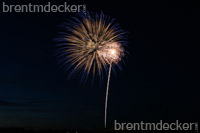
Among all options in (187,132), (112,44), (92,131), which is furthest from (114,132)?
(112,44)

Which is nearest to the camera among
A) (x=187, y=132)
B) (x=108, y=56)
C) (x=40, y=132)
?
(x=187, y=132)

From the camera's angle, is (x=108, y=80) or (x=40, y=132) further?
(x=108, y=80)

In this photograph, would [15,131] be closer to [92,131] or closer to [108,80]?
[92,131]

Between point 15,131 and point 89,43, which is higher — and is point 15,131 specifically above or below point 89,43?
below

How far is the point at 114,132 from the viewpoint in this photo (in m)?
47.5

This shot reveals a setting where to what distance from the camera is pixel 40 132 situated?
49.9 m

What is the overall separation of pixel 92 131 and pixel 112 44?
1358cm

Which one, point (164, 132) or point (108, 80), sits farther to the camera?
point (108, 80)

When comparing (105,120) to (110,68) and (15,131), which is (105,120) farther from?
(15,131)

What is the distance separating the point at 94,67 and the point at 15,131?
576 inches

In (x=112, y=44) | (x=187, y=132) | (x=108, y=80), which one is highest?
(x=112, y=44)

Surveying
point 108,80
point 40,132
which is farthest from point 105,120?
point 40,132

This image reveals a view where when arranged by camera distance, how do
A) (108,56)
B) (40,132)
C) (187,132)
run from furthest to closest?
(108,56), (40,132), (187,132)

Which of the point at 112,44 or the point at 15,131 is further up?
the point at 112,44
